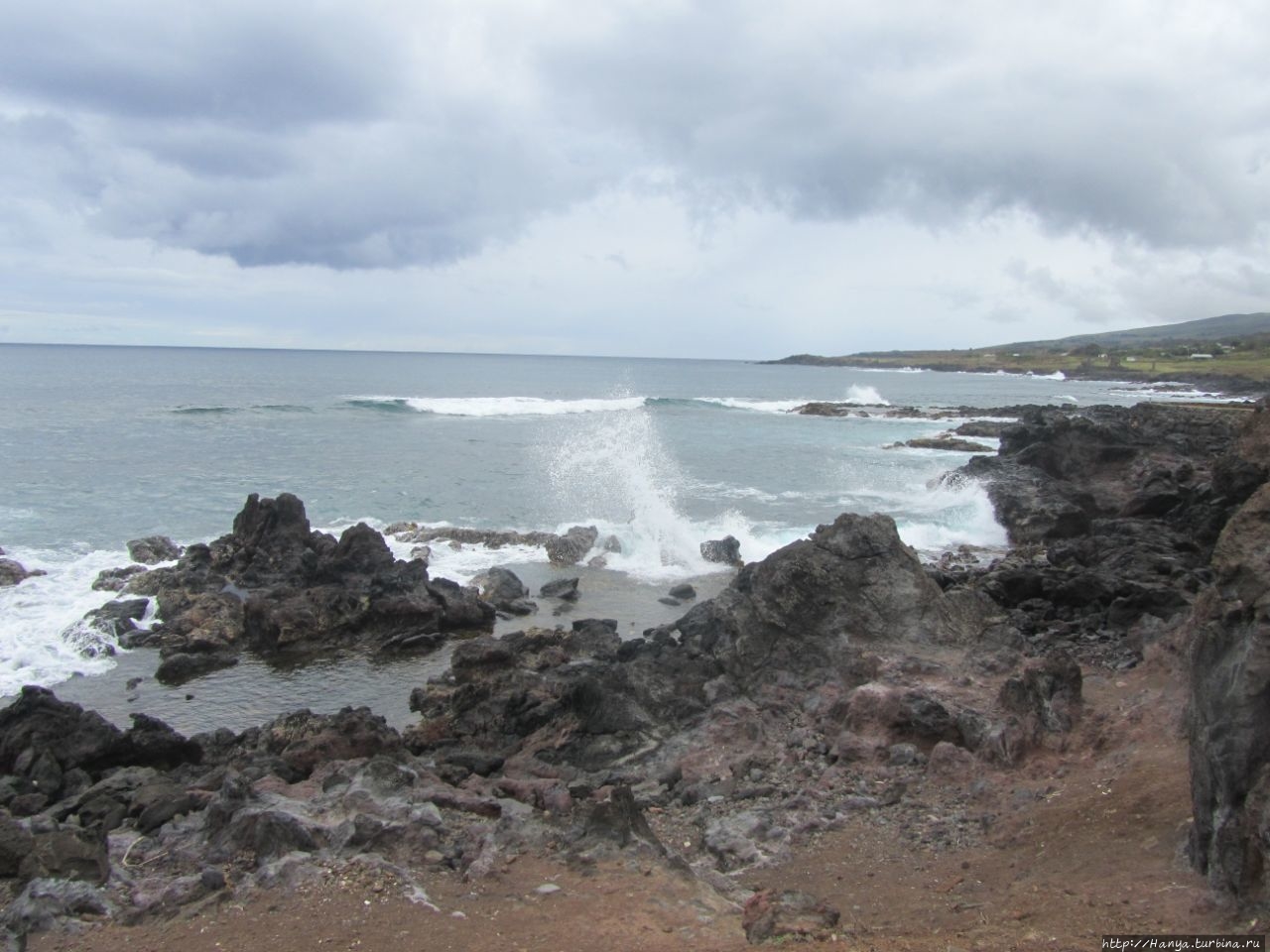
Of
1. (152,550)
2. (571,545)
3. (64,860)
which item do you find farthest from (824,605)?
(152,550)

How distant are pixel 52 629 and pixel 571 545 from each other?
12.7 m

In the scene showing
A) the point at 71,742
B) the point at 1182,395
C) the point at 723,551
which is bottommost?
the point at 71,742

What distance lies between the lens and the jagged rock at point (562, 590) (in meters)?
22.5

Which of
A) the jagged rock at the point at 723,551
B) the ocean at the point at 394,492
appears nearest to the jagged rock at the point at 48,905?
the ocean at the point at 394,492

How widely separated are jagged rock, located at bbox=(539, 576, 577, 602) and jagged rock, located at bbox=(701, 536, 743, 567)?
470cm

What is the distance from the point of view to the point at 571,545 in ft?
86.3

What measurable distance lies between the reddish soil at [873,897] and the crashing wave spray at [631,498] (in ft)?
52.6

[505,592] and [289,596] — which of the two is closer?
[289,596]

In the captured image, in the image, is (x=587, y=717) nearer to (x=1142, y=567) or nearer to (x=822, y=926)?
(x=822, y=926)

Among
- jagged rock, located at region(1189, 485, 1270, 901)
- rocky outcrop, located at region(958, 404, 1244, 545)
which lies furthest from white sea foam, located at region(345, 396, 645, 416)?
jagged rock, located at region(1189, 485, 1270, 901)

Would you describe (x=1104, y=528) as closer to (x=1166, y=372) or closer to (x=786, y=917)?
(x=786, y=917)

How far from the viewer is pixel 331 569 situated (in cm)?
2212

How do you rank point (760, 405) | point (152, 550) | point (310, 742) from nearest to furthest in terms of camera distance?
point (310, 742), point (152, 550), point (760, 405)

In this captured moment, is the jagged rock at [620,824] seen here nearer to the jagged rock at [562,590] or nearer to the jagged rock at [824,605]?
the jagged rock at [824,605]
